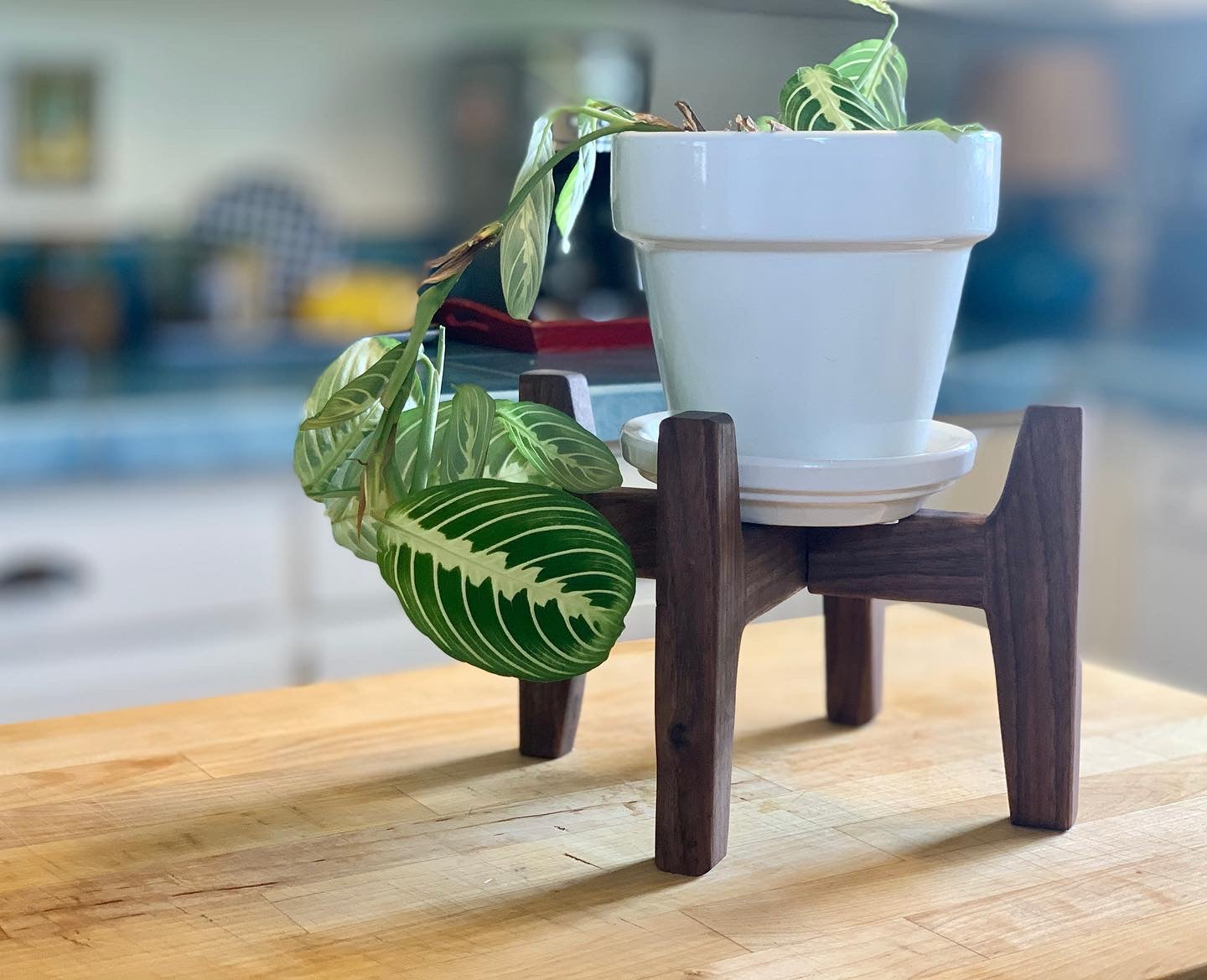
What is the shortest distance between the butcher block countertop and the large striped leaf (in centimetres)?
11

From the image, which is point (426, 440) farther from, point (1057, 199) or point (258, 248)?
point (258, 248)

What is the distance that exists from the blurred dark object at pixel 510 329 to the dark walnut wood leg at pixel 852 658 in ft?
0.83

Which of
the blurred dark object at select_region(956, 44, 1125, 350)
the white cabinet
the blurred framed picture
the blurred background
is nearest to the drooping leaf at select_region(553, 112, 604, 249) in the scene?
the blurred background

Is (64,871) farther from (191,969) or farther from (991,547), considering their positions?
(991,547)

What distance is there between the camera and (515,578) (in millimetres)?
603

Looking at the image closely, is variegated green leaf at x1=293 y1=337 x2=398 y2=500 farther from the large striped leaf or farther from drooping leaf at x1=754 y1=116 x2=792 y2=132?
drooping leaf at x1=754 y1=116 x2=792 y2=132

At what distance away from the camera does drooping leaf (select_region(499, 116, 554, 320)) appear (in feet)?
2.21

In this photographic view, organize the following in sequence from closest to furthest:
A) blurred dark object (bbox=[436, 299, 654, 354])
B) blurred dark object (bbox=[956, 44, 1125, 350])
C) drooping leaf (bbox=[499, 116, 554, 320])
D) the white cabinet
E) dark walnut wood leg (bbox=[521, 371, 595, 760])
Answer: drooping leaf (bbox=[499, 116, 554, 320]), dark walnut wood leg (bbox=[521, 371, 595, 760]), blurred dark object (bbox=[436, 299, 654, 354]), blurred dark object (bbox=[956, 44, 1125, 350]), the white cabinet

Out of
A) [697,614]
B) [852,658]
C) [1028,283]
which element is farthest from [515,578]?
[1028,283]

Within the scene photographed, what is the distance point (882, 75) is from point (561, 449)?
26cm

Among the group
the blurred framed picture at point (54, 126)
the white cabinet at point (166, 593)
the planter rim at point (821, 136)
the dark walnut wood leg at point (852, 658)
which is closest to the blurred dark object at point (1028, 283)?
the white cabinet at point (166, 593)

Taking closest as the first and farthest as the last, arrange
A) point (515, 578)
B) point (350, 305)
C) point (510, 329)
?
point (515, 578) → point (510, 329) → point (350, 305)

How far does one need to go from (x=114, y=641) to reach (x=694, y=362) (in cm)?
184

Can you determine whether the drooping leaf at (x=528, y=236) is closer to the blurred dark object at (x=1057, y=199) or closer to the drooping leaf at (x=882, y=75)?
the drooping leaf at (x=882, y=75)
